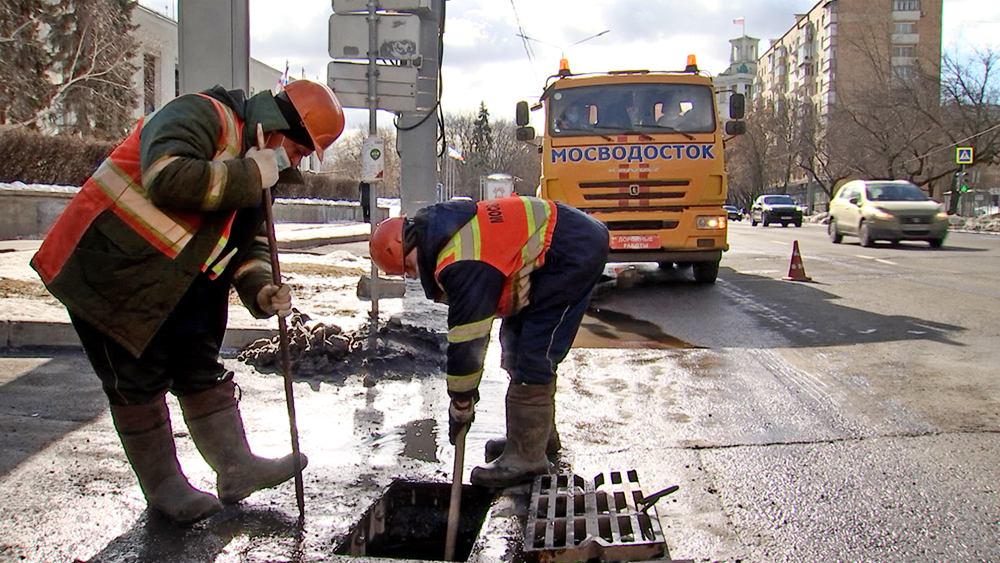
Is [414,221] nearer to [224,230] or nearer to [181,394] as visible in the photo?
[224,230]

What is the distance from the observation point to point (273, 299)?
3.11 metres

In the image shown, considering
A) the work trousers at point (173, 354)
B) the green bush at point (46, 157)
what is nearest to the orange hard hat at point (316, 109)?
the work trousers at point (173, 354)

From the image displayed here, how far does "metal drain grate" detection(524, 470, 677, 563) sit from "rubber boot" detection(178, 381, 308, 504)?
3.40ft

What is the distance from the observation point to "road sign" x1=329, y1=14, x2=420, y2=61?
693cm

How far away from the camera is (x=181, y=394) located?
121 inches

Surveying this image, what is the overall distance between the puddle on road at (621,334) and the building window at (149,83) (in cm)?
2901

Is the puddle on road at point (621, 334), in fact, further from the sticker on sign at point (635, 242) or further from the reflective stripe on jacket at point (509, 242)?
the reflective stripe on jacket at point (509, 242)

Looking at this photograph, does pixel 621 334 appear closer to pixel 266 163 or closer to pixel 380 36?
pixel 380 36

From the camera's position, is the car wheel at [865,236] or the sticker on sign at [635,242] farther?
the car wheel at [865,236]

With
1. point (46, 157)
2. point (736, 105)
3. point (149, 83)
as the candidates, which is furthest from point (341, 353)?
point (149, 83)

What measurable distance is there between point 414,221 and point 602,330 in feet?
14.6

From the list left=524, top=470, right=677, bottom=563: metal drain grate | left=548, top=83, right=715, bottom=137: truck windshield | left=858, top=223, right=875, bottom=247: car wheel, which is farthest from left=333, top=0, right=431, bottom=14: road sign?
left=858, top=223, right=875, bottom=247: car wheel

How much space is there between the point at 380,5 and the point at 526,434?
16.2 ft

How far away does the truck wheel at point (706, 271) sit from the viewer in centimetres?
1076
